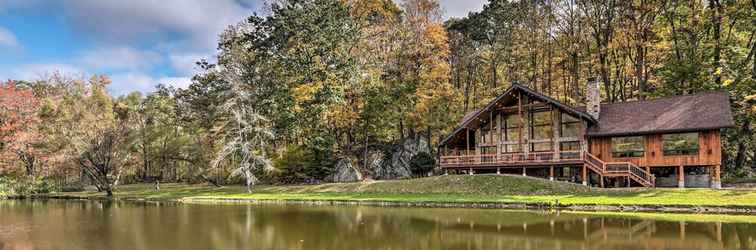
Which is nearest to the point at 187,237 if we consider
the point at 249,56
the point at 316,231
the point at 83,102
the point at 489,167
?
the point at 316,231

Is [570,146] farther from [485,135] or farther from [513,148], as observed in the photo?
[485,135]

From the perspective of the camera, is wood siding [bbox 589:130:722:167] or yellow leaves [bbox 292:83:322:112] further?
yellow leaves [bbox 292:83:322:112]

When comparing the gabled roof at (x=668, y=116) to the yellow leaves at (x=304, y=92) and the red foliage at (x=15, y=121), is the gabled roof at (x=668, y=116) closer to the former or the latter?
the yellow leaves at (x=304, y=92)

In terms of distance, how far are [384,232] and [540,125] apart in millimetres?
21571

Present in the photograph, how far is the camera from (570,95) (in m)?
48.2

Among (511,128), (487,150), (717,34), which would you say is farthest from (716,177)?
(487,150)

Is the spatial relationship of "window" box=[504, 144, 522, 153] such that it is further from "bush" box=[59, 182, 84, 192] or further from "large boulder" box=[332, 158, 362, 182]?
"bush" box=[59, 182, 84, 192]

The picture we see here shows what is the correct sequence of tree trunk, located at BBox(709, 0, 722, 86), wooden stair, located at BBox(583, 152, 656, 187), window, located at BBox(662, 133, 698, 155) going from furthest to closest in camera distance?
tree trunk, located at BBox(709, 0, 722, 86)
wooden stair, located at BBox(583, 152, 656, 187)
window, located at BBox(662, 133, 698, 155)

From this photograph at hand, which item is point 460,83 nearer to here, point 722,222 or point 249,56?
point 249,56

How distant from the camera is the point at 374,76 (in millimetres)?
41094

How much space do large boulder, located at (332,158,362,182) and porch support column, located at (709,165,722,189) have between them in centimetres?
2435

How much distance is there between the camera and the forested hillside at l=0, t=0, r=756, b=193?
35.8m

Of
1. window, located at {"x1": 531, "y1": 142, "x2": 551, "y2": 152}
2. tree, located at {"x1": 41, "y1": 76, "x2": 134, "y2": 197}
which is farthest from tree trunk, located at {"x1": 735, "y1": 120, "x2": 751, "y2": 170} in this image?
tree, located at {"x1": 41, "y1": 76, "x2": 134, "y2": 197}

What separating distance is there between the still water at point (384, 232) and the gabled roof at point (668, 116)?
1172 centimetres
